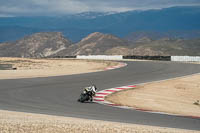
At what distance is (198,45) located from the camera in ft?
587

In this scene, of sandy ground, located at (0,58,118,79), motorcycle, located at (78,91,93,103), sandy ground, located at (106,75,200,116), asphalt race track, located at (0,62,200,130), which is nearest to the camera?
asphalt race track, located at (0,62,200,130)

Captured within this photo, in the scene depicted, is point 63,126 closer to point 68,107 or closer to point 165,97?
point 68,107

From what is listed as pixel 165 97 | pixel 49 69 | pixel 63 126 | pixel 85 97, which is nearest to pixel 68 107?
pixel 85 97

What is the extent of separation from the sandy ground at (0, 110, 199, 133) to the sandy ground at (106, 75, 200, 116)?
13.6 feet

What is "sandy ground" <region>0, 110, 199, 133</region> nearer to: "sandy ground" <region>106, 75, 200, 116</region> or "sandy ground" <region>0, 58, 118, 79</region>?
Result: "sandy ground" <region>106, 75, 200, 116</region>

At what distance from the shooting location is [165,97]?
19.0m

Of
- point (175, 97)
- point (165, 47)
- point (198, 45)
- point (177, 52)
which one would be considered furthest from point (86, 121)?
point (198, 45)

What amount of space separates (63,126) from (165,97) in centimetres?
951

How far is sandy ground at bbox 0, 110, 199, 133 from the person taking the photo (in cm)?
992

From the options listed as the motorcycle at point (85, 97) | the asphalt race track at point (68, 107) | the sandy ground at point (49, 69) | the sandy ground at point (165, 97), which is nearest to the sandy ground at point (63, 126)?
the asphalt race track at point (68, 107)

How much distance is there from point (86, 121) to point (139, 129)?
1.81 m

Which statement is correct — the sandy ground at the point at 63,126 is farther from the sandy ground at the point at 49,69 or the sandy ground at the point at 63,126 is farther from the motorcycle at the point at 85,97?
the sandy ground at the point at 49,69

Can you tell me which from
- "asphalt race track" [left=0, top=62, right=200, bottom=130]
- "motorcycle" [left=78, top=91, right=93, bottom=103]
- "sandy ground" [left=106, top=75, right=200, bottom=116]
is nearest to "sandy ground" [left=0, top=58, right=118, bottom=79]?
"asphalt race track" [left=0, top=62, right=200, bottom=130]

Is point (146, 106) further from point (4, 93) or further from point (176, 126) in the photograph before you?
point (4, 93)
